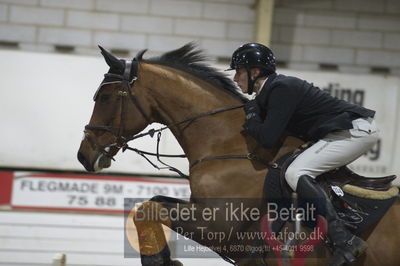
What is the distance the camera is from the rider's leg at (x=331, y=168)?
3.24 metres

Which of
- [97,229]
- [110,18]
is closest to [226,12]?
[110,18]

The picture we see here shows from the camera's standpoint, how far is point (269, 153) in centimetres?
351

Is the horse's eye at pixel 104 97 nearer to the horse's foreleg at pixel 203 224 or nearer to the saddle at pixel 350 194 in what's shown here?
the horse's foreleg at pixel 203 224

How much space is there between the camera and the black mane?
3.79 meters

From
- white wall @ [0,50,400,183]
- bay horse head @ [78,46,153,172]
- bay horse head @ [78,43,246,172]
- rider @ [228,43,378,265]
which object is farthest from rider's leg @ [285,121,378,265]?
white wall @ [0,50,400,183]

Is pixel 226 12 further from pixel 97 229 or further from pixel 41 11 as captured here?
pixel 97 229

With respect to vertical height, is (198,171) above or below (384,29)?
below

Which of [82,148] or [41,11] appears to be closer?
[82,148]

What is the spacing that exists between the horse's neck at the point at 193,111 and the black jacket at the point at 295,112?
189 millimetres

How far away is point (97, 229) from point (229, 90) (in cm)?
359

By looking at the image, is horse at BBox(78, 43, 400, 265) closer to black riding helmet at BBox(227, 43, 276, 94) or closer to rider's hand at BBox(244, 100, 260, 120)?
rider's hand at BBox(244, 100, 260, 120)

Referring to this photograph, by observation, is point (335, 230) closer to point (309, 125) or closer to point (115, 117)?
point (309, 125)

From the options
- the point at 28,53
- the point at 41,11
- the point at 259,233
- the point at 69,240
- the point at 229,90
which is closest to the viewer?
the point at 259,233

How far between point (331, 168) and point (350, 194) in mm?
180
